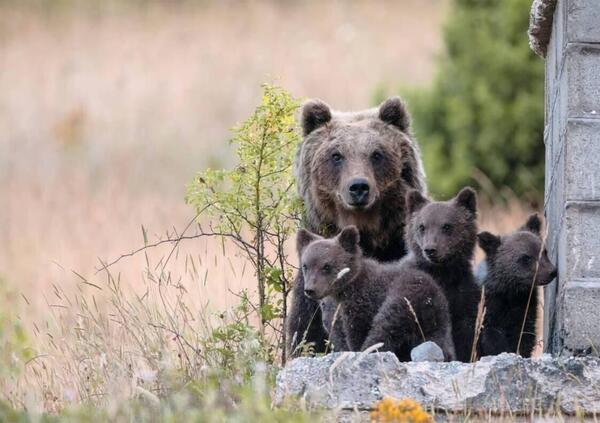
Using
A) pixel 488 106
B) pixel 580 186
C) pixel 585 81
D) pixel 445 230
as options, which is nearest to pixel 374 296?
pixel 445 230

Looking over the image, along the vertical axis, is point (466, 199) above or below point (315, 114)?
below

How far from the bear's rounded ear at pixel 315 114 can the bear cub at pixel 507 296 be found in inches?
72.8

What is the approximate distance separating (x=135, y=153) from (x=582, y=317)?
15.8 metres

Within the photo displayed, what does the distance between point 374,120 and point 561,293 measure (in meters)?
2.34

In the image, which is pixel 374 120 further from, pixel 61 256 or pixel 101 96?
pixel 101 96

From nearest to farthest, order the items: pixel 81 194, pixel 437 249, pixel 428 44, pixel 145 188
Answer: pixel 437 249, pixel 81 194, pixel 145 188, pixel 428 44

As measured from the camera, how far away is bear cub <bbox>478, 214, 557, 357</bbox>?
645cm

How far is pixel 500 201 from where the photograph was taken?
15508mm

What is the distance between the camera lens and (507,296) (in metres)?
Answer: 6.51

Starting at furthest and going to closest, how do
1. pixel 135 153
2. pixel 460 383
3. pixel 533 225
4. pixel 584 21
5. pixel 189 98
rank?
pixel 189 98
pixel 135 153
pixel 533 225
pixel 584 21
pixel 460 383

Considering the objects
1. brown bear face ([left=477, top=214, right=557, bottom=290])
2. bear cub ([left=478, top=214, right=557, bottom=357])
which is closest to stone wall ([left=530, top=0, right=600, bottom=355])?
brown bear face ([left=477, top=214, right=557, bottom=290])

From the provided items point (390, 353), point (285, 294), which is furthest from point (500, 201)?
point (390, 353)

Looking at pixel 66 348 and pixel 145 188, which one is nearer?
pixel 66 348

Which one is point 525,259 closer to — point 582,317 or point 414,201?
point 582,317
